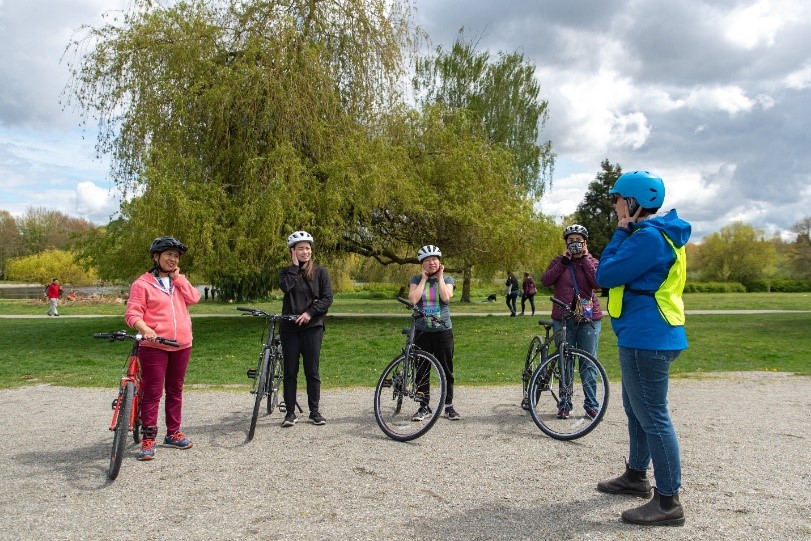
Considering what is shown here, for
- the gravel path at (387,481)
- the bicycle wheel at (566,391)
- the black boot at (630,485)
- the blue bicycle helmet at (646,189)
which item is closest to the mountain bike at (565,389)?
the bicycle wheel at (566,391)

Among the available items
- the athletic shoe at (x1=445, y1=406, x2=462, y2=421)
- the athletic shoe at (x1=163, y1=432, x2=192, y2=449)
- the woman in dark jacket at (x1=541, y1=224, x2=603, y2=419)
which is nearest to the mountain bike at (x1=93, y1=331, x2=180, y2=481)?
the athletic shoe at (x1=163, y1=432, x2=192, y2=449)

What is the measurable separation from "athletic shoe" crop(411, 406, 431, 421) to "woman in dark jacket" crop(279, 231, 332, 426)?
0.99 m

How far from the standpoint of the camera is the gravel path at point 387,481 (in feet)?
12.3

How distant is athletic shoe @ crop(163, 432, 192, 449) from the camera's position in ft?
18.2

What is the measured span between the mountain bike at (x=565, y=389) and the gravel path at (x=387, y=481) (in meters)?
0.16

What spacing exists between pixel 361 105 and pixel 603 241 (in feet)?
135

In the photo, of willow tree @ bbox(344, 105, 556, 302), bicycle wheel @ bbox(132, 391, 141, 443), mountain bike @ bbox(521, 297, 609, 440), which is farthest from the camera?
willow tree @ bbox(344, 105, 556, 302)

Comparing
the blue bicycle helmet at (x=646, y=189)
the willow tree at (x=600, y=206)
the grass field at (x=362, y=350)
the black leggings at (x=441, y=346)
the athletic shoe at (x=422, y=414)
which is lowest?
the grass field at (x=362, y=350)

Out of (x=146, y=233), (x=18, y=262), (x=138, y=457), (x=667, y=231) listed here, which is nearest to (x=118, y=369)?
(x=146, y=233)

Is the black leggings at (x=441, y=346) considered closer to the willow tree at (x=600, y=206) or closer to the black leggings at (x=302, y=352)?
the black leggings at (x=302, y=352)

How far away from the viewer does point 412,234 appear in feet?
68.2

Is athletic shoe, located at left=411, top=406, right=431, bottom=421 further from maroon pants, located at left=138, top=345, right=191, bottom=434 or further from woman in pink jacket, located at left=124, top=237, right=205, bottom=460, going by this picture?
maroon pants, located at left=138, top=345, right=191, bottom=434

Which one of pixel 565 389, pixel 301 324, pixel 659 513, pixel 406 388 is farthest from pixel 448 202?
pixel 659 513

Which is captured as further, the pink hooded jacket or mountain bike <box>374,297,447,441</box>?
mountain bike <box>374,297,447,441</box>
